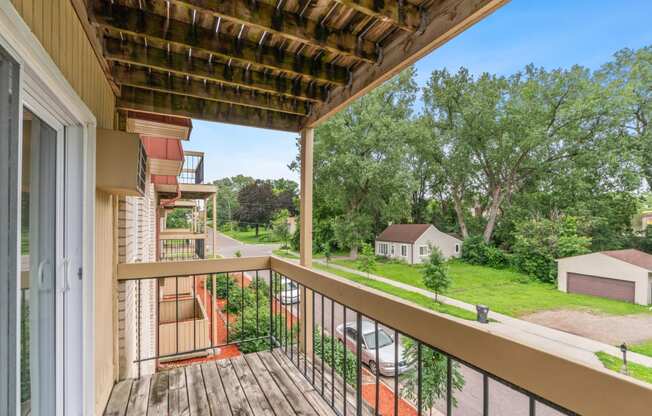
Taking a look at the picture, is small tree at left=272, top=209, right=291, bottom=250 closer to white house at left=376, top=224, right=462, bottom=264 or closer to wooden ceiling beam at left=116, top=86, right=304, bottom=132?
white house at left=376, top=224, right=462, bottom=264

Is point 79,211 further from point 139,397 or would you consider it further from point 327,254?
point 327,254

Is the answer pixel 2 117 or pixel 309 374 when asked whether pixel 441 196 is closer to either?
pixel 309 374

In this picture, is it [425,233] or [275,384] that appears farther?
[425,233]

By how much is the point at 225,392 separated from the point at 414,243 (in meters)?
7.91

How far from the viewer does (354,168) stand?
12406 mm

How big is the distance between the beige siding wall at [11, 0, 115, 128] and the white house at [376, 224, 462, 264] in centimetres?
800

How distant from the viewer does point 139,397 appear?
1967mm

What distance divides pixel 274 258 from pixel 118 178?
132cm

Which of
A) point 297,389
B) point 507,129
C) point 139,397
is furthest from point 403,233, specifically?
point 139,397

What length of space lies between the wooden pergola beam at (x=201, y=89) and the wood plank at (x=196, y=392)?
2.12 m

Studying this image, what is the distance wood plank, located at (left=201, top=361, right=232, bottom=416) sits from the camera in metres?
1.83

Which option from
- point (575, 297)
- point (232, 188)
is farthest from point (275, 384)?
point (232, 188)

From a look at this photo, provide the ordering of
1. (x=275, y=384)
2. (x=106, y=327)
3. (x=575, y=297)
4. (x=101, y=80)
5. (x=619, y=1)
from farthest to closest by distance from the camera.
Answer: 1. (x=619, y=1)
2. (x=575, y=297)
3. (x=275, y=384)
4. (x=106, y=327)
5. (x=101, y=80)

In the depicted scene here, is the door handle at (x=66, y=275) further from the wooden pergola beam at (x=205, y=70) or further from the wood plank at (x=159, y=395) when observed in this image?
the wooden pergola beam at (x=205, y=70)
